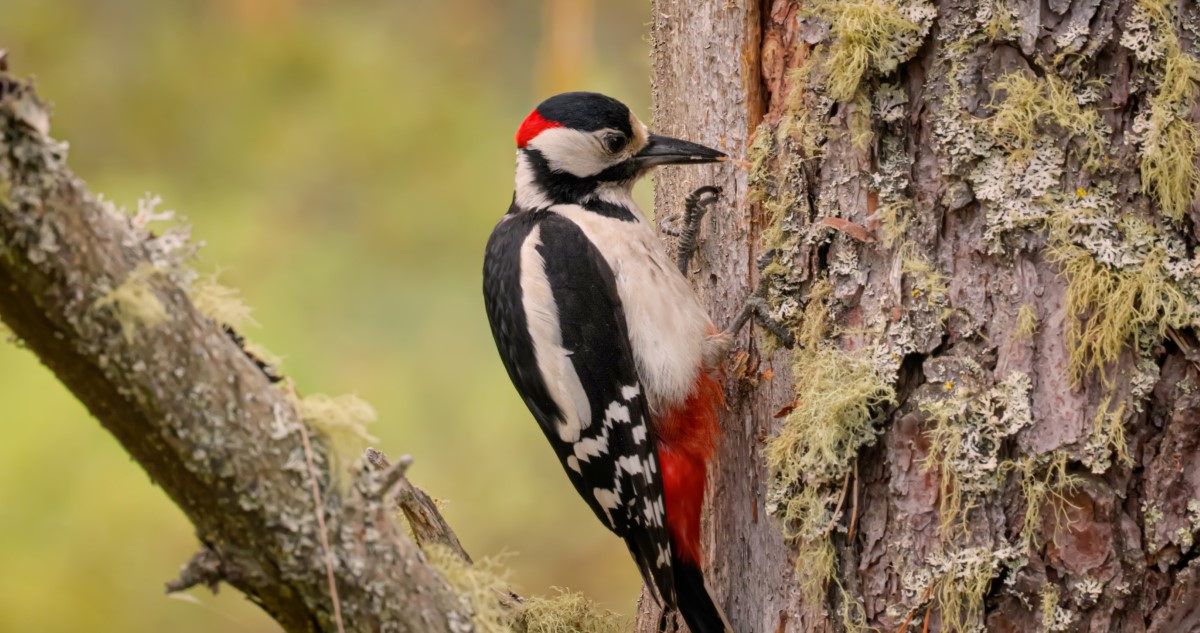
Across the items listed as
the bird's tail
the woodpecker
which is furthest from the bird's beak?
the bird's tail

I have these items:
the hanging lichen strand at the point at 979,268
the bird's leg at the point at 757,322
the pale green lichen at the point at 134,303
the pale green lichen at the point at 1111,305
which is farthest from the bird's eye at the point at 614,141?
the pale green lichen at the point at 134,303

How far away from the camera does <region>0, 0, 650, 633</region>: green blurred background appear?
2945 mm

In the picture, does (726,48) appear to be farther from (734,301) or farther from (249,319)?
(249,319)

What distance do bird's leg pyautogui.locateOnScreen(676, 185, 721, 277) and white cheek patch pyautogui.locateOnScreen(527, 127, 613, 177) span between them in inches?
13.5

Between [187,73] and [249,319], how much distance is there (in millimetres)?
2319

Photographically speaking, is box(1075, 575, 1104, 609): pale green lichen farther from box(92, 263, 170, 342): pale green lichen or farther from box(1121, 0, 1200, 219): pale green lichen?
box(92, 263, 170, 342): pale green lichen

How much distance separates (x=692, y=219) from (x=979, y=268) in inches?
28.5

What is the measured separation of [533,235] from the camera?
2543mm

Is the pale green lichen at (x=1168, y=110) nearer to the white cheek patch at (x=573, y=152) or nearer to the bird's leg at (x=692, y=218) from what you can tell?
the bird's leg at (x=692, y=218)

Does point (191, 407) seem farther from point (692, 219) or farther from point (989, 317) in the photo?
point (692, 219)

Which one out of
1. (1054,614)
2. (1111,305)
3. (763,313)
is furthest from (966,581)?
(763,313)

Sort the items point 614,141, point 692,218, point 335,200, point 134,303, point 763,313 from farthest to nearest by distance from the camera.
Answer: point 335,200 → point 614,141 → point 692,218 → point 763,313 → point 134,303

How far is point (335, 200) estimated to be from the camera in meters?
3.35

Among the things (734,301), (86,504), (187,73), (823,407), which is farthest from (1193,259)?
(187,73)
